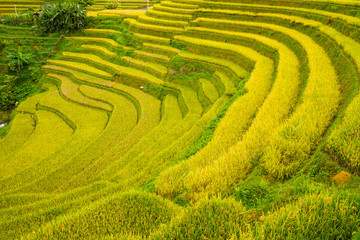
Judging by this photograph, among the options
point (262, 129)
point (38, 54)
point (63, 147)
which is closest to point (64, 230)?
point (262, 129)

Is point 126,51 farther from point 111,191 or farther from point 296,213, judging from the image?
point 296,213

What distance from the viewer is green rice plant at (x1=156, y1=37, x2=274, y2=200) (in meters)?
3.59

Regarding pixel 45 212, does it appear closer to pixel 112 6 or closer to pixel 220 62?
pixel 220 62

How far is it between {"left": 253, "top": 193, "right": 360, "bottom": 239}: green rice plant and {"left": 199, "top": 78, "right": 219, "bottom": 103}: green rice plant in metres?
6.34

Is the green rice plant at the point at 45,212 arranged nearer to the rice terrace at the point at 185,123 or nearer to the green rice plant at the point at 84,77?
the rice terrace at the point at 185,123

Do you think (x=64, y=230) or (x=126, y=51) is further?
(x=126, y=51)

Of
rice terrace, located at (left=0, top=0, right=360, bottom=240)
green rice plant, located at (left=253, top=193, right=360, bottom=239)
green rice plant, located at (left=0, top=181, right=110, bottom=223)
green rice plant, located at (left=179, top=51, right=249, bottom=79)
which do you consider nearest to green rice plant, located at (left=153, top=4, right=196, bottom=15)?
rice terrace, located at (left=0, top=0, right=360, bottom=240)

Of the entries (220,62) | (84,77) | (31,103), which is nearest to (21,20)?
(84,77)

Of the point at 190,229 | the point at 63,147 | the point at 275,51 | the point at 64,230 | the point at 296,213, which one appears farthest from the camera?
the point at 275,51

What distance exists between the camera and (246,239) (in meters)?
1.79

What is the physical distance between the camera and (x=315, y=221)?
1.85 metres

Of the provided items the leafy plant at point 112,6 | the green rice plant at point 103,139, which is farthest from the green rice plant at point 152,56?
the leafy plant at point 112,6

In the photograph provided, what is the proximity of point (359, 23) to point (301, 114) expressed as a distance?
5.69m

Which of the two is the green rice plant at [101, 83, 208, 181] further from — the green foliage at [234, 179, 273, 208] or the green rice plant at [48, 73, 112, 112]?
the green rice plant at [48, 73, 112, 112]
